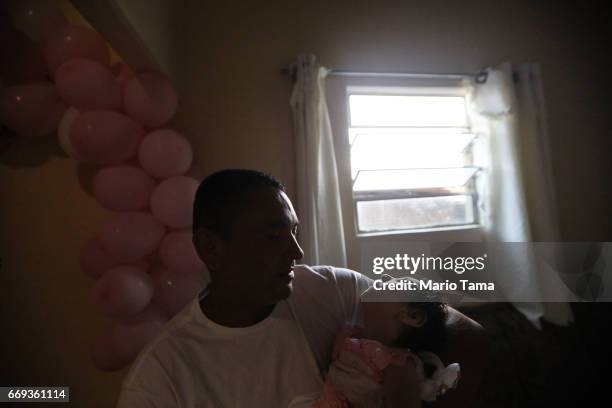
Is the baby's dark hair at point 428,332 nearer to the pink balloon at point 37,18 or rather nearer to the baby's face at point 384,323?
the baby's face at point 384,323

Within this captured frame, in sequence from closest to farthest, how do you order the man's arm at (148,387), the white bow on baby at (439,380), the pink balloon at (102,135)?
the man's arm at (148,387) → the white bow on baby at (439,380) → the pink balloon at (102,135)

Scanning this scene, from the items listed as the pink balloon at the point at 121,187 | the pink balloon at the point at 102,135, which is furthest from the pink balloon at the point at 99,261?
the pink balloon at the point at 102,135

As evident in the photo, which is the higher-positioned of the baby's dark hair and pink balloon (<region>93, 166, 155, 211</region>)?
pink balloon (<region>93, 166, 155, 211</region>)

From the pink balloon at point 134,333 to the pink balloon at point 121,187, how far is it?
1.38 feet

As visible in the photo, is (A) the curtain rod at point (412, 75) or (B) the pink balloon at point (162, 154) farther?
(A) the curtain rod at point (412, 75)

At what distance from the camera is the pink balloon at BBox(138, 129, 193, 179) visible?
104cm

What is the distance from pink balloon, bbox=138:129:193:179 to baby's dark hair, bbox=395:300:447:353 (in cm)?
94

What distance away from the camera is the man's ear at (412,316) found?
66 cm

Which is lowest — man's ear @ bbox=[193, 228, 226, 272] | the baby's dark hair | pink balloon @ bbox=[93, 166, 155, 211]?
the baby's dark hair

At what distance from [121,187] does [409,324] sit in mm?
1042

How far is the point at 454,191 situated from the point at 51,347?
216cm

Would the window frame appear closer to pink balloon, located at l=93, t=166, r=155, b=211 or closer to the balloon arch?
the balloon arch

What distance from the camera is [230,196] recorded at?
0.60 m

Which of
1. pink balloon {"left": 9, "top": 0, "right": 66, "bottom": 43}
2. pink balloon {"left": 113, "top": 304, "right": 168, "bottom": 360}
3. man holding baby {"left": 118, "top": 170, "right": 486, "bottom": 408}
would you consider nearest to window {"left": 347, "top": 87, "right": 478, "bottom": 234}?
man holding baby {"left": 118, "top": 170, "right": 486, "bottom": 408}
